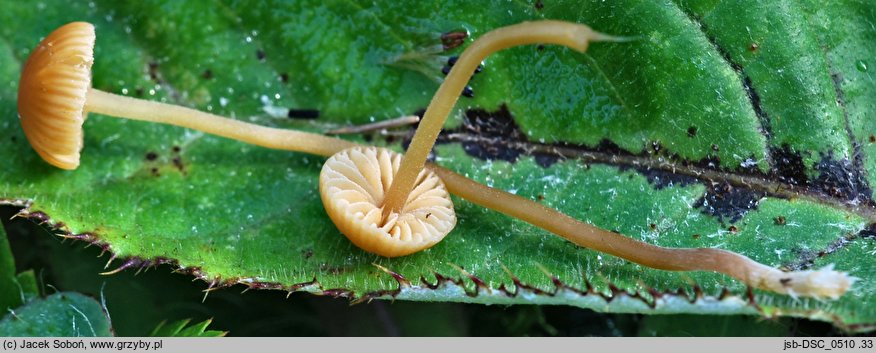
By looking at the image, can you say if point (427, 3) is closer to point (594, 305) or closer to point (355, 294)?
point (355, 294)

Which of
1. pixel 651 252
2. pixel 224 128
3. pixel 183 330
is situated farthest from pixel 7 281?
pixel 651 252

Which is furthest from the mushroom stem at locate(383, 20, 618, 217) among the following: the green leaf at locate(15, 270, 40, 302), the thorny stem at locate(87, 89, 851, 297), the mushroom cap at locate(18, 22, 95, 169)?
the green leaf at locate(15, 270, 40, 302)

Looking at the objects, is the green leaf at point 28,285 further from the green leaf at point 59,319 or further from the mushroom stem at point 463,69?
the mushroom stem at point 463,69

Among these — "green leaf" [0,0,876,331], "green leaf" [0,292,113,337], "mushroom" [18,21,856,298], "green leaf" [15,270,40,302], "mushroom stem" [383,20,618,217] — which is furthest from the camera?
"green leaf" [15,270,40,302]

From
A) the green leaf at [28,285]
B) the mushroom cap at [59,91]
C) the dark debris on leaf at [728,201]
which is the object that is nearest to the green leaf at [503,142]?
the dark debris on leaf at [728,201]

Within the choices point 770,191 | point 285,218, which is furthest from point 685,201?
point 285,218

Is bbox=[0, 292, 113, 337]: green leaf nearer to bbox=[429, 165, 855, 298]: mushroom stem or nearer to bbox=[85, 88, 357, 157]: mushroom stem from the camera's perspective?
bbox=[85, 88, 357, 157]: mushroom stem

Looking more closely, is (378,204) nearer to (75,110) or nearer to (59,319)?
(75,110)
